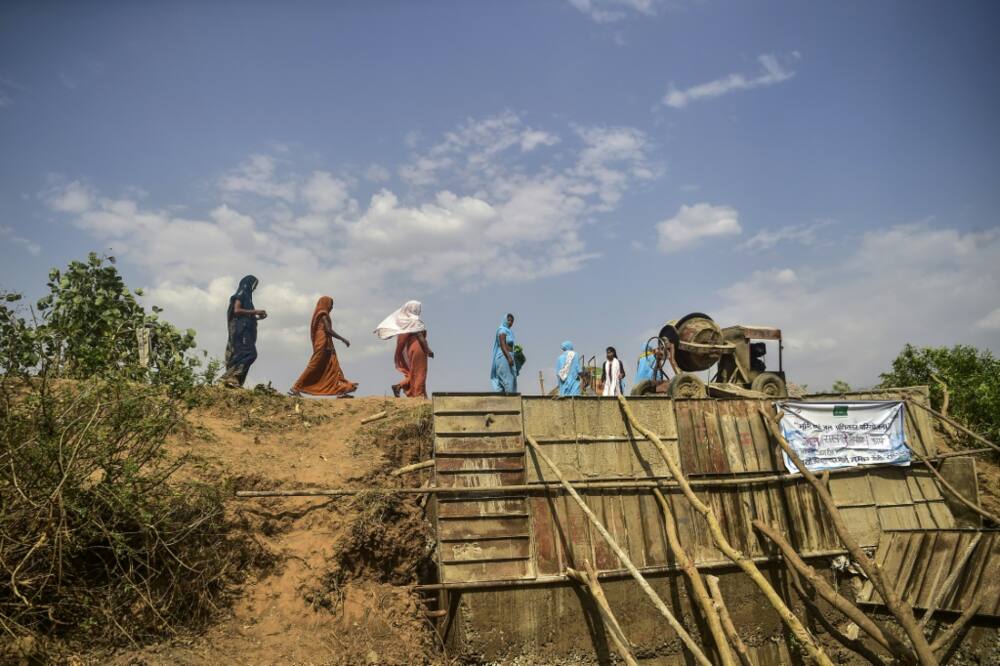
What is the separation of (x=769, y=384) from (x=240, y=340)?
9259 mm

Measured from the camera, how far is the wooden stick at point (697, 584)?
8203 millimetres

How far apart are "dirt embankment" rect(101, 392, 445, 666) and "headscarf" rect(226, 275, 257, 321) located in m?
2.18

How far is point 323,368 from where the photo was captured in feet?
42.2

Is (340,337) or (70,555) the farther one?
(340,337)

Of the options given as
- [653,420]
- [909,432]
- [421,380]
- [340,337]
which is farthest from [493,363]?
[909,432]

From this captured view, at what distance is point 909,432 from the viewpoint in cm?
1219

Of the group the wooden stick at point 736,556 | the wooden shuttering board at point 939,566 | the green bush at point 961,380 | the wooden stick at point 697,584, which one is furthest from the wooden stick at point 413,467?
the green bush at point 961,380

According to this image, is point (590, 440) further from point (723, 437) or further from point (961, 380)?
point (961, 380)

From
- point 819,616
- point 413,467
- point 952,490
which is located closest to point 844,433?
point 952,490

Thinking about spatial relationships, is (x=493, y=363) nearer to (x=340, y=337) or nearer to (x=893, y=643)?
(x=340, y=337)

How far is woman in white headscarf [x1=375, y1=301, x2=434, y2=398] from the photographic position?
1369 cm

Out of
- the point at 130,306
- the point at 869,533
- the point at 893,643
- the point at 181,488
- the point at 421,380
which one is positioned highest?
the point at 130,306

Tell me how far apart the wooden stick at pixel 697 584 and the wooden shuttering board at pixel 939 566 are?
3131 mm

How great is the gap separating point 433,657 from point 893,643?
526 cm
